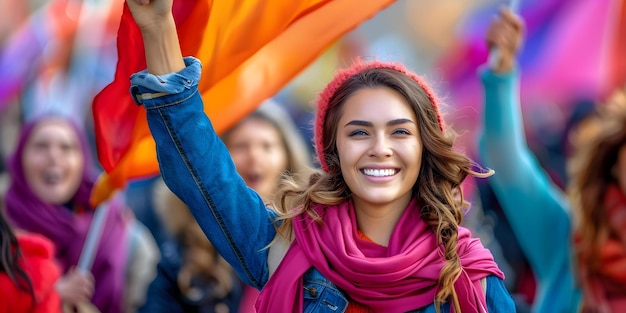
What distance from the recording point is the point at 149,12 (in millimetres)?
2838

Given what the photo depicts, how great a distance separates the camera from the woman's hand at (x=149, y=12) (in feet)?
9.28

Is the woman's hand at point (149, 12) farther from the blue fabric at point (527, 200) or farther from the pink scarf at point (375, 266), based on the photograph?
the blue fabric at point (527, 200)

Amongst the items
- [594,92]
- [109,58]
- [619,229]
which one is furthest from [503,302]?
[109,58]

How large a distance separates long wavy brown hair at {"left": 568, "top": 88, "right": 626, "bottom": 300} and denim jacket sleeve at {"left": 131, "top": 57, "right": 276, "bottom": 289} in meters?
2.35

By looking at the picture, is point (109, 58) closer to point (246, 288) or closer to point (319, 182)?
point (246, 288)

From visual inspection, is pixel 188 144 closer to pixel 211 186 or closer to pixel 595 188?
pixel 211 186

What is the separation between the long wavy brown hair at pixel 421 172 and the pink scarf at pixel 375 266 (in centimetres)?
4

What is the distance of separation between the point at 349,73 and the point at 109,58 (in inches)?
127

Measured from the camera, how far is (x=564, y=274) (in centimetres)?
514

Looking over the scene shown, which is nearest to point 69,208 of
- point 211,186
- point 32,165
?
point 32,165

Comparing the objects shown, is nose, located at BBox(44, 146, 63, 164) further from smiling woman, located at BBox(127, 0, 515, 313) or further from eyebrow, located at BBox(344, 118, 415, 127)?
eyebrow, located at BBox(344, 118, 415, 127)

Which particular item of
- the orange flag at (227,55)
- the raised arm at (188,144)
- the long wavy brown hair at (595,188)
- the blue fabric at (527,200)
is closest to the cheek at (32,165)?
the orange flag at (227,55)

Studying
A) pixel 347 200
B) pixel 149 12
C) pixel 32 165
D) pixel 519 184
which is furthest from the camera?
pixel 32 165

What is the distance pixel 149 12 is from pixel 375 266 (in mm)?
863
